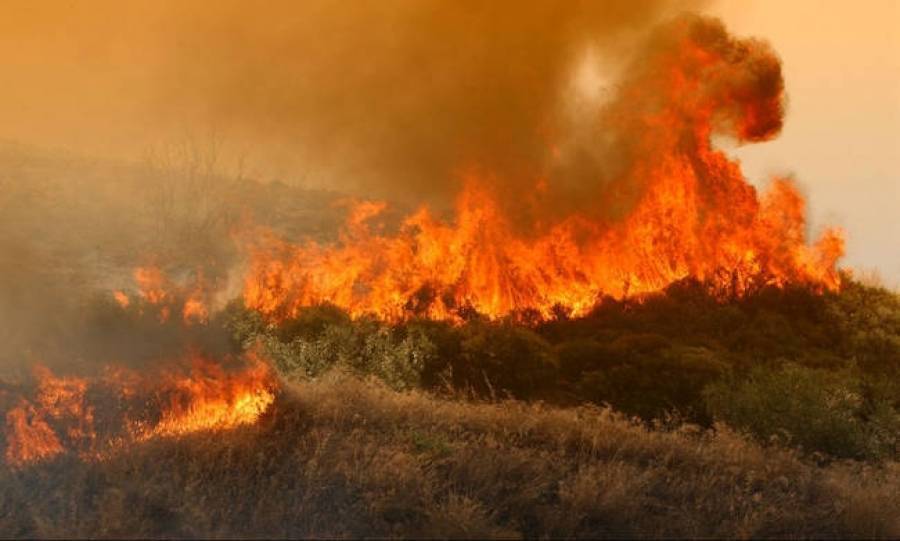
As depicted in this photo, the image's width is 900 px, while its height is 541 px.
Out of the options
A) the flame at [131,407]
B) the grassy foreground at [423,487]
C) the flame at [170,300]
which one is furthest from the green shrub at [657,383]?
the flame at [131,407]

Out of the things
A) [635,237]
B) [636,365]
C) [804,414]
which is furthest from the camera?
[635,237]

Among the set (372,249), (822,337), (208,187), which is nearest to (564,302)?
(372,249)

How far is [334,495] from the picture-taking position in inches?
302

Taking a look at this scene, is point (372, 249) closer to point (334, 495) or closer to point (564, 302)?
point (564, 302)

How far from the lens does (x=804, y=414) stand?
1281 centimetres

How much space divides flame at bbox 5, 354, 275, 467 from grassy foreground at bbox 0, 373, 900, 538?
376mm

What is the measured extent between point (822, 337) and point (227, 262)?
13.8 m

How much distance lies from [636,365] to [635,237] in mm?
6011

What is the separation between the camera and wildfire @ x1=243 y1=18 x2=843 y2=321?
19.0m

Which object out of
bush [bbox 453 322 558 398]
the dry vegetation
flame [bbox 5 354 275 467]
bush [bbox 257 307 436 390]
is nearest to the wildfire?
the dry vegetation

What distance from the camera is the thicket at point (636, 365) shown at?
43.1 ft

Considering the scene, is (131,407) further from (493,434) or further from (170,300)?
(493,434)

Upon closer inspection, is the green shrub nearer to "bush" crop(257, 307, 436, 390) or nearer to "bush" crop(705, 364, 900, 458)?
"bush" crop(705, 364, 900, 458)

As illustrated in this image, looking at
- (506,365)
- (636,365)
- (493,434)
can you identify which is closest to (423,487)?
(493,434)
